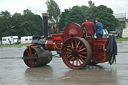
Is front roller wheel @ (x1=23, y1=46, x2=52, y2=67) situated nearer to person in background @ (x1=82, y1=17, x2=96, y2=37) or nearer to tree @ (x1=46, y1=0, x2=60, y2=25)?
person in background @ (x1=82, y1=17, x2=96, y2=37)

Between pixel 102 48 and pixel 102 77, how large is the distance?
1632 mm

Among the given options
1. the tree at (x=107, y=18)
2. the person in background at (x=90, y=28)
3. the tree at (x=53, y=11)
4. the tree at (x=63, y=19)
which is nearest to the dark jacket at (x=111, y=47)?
the person in background at (x=90, y=28)

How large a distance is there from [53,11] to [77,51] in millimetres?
79476

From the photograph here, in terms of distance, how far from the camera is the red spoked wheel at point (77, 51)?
7.47 meters

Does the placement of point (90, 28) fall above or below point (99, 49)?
above

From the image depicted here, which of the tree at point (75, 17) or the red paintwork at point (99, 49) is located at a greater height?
the tree at point (75, 17)

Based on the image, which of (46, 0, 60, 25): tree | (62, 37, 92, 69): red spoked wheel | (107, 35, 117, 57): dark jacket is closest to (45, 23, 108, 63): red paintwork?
(107, 35, 117, 57): dark jacket

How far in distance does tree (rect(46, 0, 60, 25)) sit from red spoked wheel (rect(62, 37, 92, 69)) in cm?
7866

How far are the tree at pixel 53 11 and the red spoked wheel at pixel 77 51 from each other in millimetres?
78656

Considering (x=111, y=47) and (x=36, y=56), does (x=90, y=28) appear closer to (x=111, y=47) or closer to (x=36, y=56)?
(x=111, y=47)

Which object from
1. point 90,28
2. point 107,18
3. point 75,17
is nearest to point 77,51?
point 90,28

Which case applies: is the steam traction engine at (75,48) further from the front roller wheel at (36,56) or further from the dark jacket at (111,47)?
the dark jacket at (111,47)

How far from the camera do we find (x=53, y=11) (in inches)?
3393

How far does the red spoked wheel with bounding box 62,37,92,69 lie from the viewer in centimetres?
747
